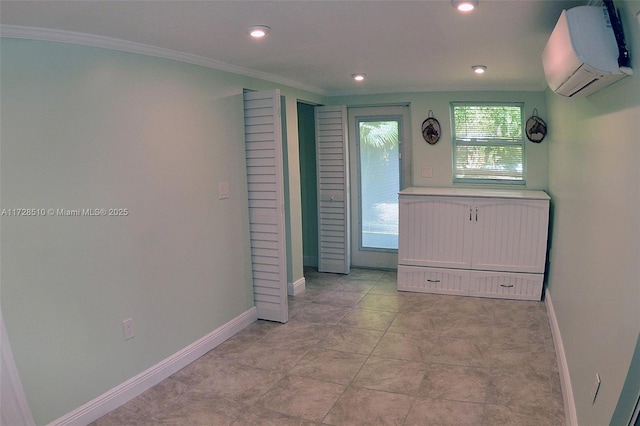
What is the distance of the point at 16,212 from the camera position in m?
2.02

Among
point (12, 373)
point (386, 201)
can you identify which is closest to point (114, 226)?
point (12, 373)

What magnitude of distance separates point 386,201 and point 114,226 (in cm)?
326

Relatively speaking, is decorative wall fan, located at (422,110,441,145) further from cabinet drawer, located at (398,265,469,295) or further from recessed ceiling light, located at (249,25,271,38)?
recessed ceiling light, located at (249,25,271,38)

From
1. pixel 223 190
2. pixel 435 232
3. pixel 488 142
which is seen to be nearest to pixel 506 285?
pixel 435 232

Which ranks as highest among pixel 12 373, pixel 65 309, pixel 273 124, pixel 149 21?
pixel 149 21

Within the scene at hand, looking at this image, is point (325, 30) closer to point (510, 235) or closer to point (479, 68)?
point (479, 68)

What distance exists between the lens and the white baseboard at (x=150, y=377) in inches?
90.7

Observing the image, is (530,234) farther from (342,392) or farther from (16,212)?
(16,212)

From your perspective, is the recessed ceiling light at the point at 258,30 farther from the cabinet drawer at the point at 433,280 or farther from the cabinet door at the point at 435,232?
the cabinet drawer at the point at 433,280

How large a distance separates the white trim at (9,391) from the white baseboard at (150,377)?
7.5 inches

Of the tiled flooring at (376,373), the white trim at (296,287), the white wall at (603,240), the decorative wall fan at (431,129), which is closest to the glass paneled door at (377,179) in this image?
the decorative wall fan at (431,129)

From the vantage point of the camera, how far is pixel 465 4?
6.02 feet

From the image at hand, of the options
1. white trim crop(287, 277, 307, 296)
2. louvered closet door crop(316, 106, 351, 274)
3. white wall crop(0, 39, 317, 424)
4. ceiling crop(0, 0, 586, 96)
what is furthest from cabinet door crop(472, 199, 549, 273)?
white wall crop(0, 39, 317, 424)

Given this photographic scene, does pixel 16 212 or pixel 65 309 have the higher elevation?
pixel 16 212
